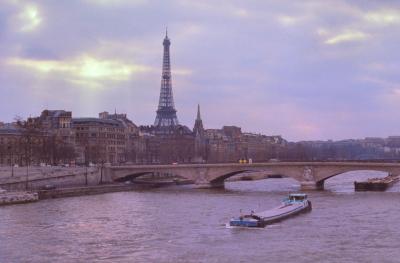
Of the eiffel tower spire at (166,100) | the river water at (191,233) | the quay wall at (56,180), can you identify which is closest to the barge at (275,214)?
the river water at (191,233)

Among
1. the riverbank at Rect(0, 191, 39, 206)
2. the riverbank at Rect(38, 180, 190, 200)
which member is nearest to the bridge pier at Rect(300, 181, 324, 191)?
the riverbank at Rect(38, 180, 190, 200)

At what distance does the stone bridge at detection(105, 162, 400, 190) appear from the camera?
6756 centimetres

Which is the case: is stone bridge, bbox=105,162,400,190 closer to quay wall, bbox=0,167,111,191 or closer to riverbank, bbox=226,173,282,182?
quay wall, bbox=0,167,111,191

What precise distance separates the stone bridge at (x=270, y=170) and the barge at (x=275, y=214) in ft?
61.5

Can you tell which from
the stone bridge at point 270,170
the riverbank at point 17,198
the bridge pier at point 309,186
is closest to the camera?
the riverbank at point 17,198

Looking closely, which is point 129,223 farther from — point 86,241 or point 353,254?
point 353,254

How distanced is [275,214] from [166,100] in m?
129

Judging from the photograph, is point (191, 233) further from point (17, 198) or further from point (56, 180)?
point (56, 180)

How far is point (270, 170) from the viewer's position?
74688mm

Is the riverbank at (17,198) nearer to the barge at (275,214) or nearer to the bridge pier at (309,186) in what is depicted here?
the barge at (275,214)

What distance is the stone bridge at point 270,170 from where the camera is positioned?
2660 inches

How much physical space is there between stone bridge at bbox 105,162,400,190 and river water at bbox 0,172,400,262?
12.2m

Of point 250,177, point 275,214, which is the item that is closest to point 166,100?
point 250,177

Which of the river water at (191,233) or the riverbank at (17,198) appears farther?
the riverbank at (17,198)
